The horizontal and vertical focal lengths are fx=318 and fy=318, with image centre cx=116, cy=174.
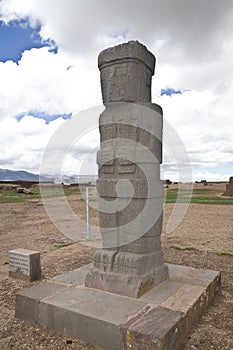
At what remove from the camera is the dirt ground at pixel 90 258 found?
363 cm

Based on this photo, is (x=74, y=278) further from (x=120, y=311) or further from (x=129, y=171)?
(x=129, y=171)

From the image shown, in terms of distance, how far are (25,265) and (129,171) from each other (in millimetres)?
2878

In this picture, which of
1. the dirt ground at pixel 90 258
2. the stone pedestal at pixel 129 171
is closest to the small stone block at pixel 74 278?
the stone pedestal at pixel 129 171

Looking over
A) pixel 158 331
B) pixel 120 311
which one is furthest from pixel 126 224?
pixel 158 331

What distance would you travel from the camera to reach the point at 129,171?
4277mm

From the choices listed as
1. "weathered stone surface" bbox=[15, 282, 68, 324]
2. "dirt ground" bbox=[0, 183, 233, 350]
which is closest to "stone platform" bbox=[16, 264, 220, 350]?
"weathered stone surface" bbox=[15, 282, 68, 324]

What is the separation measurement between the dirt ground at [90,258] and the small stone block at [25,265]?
0.14 metres

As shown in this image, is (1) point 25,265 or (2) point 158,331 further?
(1) point 25,265

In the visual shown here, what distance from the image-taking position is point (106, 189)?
445 cm

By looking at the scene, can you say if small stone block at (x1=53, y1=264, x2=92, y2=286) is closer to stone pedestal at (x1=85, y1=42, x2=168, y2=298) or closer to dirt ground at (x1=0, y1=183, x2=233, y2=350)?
stone pedestal at (x1=85, y1=42, x2=168, y2=298)

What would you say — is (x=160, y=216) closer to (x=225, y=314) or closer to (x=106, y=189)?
(x=106, y=189)

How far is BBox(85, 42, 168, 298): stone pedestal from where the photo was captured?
166 inches

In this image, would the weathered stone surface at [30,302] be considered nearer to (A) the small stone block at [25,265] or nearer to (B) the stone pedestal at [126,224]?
(B) the stone pedestal at [126,224]

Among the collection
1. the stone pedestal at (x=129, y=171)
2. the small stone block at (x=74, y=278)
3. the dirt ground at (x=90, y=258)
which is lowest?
the dirt ground at (x=90, y=258)
